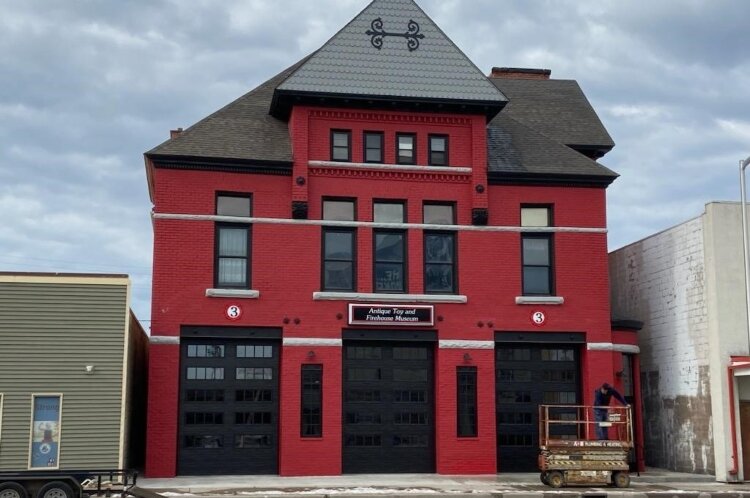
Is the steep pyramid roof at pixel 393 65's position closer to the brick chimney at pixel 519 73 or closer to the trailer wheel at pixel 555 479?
the brick chimney at pixel 519 73

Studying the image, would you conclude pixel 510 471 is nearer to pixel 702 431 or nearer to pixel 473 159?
pixel 702 431

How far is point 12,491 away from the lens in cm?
1909

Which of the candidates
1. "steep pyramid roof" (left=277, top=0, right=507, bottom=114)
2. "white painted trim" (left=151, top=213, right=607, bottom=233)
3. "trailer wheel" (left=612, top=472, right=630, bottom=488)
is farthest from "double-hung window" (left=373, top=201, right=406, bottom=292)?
"trailer wheel" (left=612, top=472, right=630, bottom=488)

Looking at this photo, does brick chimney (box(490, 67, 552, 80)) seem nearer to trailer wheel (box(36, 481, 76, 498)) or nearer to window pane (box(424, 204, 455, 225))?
window pane (box(424, 204, 455, 225))

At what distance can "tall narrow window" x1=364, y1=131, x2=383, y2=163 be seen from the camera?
92.4 feet

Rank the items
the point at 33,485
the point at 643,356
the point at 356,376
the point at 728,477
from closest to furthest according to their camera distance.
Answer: the point at 33,485 < the point at 728,477 < the point at 356,376 < the point at 643,356

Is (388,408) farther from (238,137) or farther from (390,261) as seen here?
(238,137)

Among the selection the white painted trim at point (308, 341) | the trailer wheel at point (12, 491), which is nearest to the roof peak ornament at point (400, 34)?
the white painted trim at point (308, 341)

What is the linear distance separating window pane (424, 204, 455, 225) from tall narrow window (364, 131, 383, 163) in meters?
2.08

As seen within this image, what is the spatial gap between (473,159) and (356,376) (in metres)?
7.38

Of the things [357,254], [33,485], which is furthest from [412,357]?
[33,485]

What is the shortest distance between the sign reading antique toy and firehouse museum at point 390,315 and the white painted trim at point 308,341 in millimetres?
742

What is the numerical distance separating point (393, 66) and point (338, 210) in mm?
4670

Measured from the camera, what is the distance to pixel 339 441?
26.7 m
